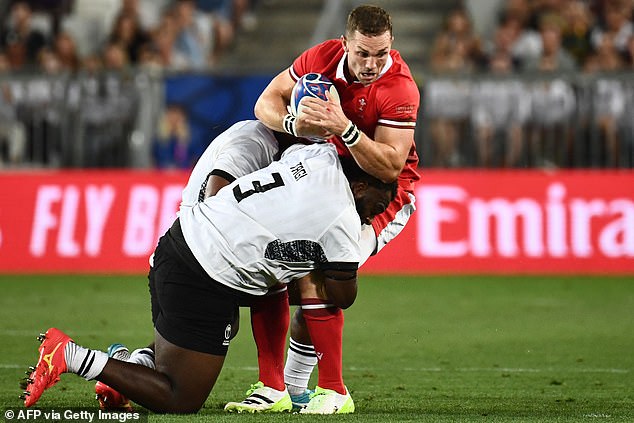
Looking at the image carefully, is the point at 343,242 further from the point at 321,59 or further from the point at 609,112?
the point at 609,112

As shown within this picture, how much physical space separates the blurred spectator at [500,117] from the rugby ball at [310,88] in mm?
9833

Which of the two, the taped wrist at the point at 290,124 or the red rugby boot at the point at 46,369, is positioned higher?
the taped wrist at the point at 290,124

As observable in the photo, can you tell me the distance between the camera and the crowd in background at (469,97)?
58.1ft

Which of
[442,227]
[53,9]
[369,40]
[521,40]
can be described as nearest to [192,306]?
[369,40]

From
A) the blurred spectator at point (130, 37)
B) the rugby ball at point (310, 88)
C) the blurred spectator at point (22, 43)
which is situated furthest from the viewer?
the blurred spectator at point (22, 43)

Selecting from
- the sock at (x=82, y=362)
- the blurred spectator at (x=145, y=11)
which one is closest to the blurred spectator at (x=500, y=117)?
the blurred spectator at (x=145, y=11)

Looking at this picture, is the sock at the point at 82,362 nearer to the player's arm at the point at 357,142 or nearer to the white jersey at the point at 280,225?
the white jersey at the point at 280,225

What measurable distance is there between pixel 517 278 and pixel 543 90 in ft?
9.07

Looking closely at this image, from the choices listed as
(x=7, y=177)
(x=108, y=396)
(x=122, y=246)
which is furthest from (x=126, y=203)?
(x=108, y=396)

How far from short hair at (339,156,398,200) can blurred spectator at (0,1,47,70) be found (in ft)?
46.4

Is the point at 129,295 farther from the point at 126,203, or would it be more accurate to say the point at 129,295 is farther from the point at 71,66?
the point at 71,66

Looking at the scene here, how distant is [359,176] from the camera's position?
7805mm

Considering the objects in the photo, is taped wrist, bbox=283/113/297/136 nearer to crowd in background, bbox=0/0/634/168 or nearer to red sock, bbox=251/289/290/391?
red sock, bbox=251/289/290/391

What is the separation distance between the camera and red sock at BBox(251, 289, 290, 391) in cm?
816
